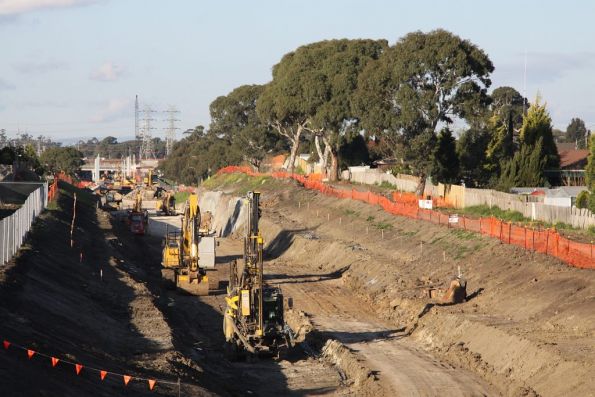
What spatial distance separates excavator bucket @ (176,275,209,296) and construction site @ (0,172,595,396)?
6 centimetres

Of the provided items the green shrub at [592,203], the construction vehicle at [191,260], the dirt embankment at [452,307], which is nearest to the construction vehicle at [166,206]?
the dirt embankment at [452,307]

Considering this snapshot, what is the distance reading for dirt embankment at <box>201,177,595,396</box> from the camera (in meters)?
32.5

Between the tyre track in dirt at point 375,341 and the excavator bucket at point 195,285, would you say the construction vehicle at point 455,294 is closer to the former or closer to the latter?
the tyre track in dirt at point 375,341

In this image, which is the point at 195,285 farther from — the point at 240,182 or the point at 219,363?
the point at 240,182

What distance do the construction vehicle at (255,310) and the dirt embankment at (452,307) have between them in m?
3.24

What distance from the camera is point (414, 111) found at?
77.4 m

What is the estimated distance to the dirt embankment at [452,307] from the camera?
107ft

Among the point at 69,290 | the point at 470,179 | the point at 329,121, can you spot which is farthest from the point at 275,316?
the point at 329,121

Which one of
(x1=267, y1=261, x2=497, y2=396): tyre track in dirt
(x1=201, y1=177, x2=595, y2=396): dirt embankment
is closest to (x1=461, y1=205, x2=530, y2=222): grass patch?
(x1=201, y1=177, x2=595, y2=396): dirt embankment

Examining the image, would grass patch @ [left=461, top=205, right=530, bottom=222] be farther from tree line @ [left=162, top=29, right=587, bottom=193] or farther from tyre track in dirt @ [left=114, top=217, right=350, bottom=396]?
tyre track in dirt @ [left=114, top=217, right=350, bottom=396]

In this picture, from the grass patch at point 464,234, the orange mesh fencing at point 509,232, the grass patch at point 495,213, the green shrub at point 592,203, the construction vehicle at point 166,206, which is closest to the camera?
the orange mesh fencing at point 509,232

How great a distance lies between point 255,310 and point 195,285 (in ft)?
60.2

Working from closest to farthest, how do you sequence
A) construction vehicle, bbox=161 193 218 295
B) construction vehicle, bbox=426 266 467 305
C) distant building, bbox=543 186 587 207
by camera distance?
1. construction vehicle, bbox=426 266 467 305
2. construction vehicle, bbox=161 193 218 295
3. distant building, bbox=543 186 587 207

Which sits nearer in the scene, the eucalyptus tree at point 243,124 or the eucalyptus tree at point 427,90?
the eucalyptus tree at point 427,90
